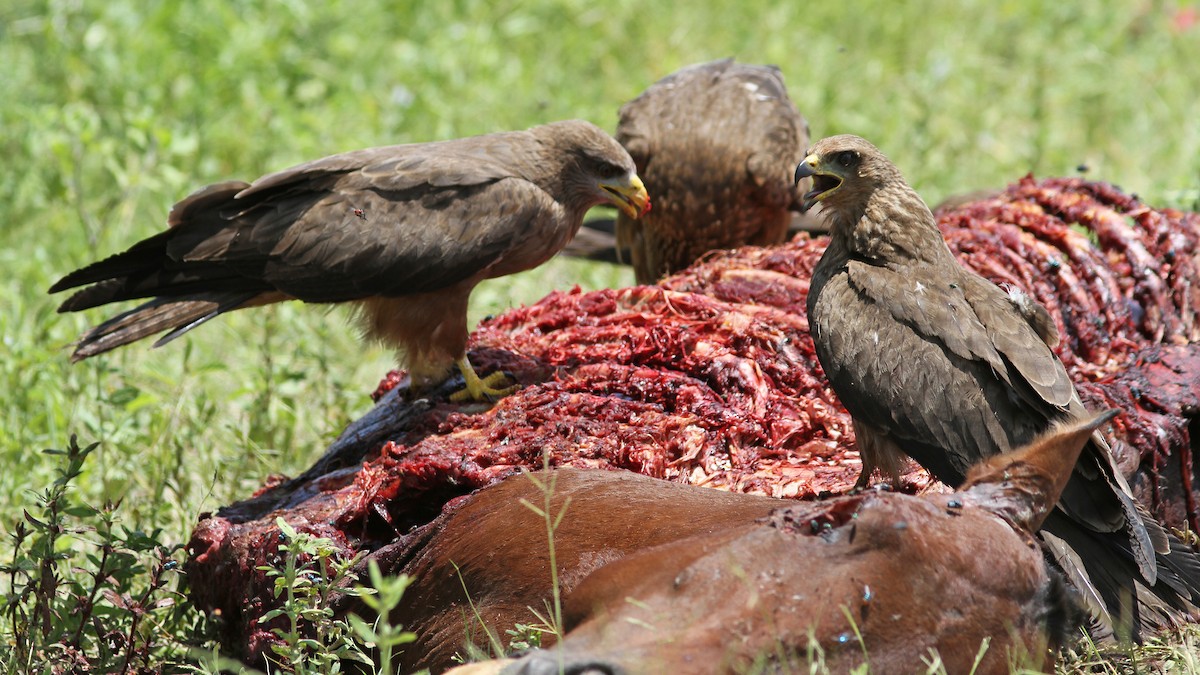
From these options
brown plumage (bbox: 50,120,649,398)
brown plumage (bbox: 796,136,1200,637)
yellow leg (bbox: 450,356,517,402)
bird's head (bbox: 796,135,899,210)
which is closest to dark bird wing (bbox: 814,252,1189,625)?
brown plumage (bbox: 796,136,1200,637)

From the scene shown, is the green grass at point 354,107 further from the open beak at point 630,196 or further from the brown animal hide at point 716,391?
the open beak at point 630,196

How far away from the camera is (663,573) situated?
7.56ft

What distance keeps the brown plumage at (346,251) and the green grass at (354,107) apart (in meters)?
0.66

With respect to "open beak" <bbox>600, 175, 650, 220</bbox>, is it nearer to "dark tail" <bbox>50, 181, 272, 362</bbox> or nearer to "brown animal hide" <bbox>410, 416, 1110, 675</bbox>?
"dark tail" <bbox>50, 181, 272, 362</bbox>

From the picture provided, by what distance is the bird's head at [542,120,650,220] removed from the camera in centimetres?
475

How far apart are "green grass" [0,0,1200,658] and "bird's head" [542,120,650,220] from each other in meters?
1.17

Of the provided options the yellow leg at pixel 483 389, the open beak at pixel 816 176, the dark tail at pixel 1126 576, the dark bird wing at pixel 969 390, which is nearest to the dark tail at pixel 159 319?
the yellow leg at pixel 483 389

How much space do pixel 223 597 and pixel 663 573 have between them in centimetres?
146

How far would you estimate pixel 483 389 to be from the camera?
3932 mm

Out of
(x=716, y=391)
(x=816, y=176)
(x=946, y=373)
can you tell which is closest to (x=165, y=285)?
(x=716, y=391)

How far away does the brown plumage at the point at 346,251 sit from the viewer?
13.9 feet

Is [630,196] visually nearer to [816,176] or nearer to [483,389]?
[816,176]

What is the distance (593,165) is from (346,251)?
3.22 ft

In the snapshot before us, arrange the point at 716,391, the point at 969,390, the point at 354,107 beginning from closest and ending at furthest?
1. the point at 969,390
2. the point at 716,391
3. the point at 354,107
